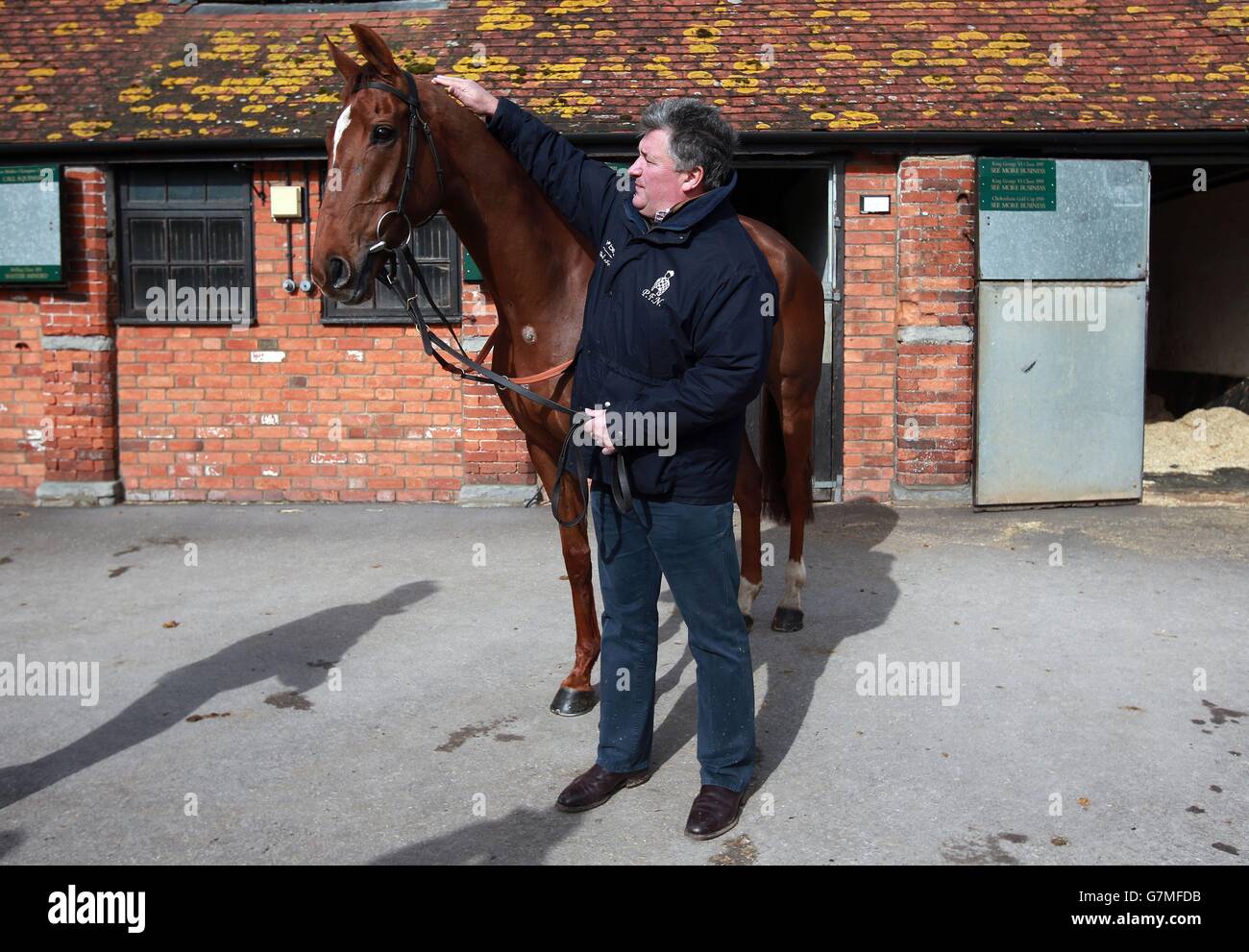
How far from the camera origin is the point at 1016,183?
362 inches

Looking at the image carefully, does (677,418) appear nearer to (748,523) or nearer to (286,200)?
(748,523)

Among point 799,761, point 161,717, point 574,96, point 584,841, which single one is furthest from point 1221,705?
point 574,96

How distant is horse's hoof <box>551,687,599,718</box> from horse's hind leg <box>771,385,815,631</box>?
4.96 ft

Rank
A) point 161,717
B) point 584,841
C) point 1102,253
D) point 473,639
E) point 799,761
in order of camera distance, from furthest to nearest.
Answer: point 1102,253 < point 473,639 < point 161,717 < point 799,761 < point 584,841

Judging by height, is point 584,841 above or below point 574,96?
below

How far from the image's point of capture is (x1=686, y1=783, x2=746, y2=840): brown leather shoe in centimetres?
340

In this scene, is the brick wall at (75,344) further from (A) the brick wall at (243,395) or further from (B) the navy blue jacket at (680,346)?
(B) the navy blue jacket at (680,346)

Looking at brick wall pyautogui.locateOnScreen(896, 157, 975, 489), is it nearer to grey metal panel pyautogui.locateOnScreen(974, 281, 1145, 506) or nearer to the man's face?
grey metal panel pyautogui.locateOnScreen(974, 281, 1145, 506)

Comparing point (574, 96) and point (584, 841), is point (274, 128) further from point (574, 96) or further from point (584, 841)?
point (584, 841)

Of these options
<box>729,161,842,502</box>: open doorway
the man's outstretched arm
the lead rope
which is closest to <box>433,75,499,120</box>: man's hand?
the man's outstretched arm

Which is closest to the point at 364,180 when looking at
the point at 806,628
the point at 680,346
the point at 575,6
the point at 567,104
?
the point at 680,346

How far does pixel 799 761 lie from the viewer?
4.06 m

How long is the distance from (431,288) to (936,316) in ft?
14.4

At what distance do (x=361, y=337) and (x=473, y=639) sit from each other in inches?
187
